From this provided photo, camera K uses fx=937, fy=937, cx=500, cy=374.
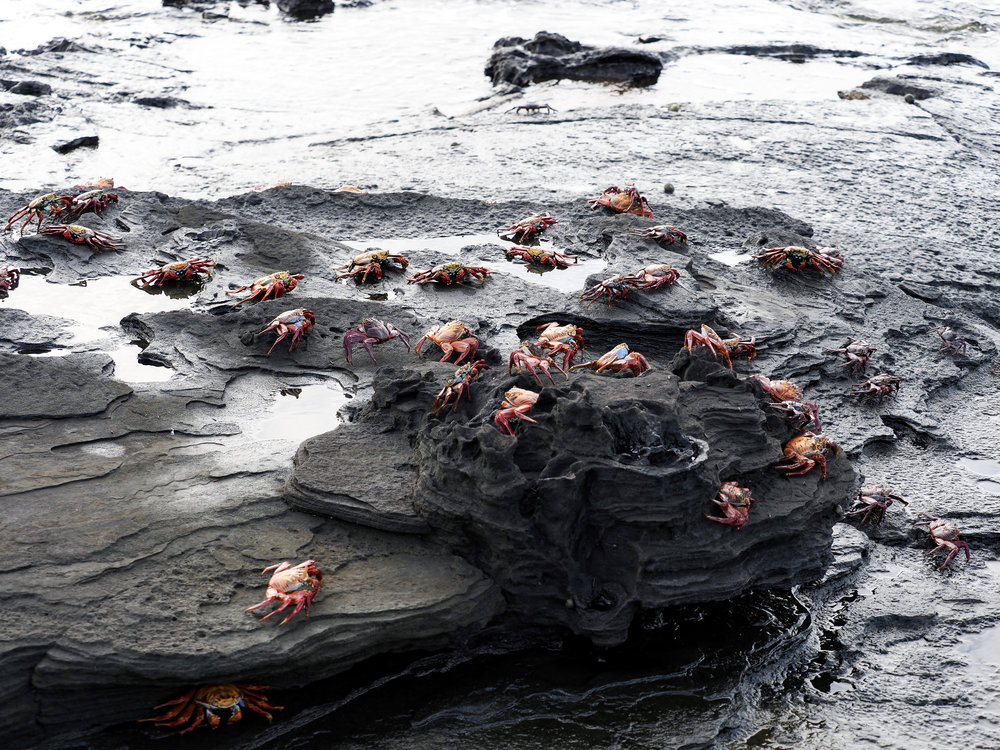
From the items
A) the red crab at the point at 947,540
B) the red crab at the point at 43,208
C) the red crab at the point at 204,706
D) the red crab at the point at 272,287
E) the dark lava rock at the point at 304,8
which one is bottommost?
the red crab at the point at 204,706

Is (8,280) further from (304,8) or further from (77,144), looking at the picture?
(304,8)

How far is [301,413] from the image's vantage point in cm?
609

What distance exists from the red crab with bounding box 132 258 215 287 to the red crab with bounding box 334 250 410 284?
118 centimetres

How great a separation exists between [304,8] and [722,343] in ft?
47.6

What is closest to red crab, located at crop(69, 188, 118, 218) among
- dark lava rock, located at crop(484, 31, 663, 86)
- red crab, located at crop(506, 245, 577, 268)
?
red crab, located at crop(506, 245, 577, 268)

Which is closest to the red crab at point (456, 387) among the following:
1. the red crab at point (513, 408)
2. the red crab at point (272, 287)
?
the red crab at point (513, 408)

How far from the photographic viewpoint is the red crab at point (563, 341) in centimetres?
632

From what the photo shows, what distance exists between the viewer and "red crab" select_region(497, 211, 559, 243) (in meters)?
8.99

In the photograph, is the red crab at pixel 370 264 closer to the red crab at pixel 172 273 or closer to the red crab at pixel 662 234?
the red crab at pixel 172 273

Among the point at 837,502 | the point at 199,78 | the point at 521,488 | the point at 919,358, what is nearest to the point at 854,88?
the point at 919,358

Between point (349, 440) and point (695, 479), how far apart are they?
Result: 1.95m

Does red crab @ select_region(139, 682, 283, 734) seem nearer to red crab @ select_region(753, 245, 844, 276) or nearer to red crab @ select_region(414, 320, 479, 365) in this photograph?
red crab @ select_region(414, 320, 479, 365)

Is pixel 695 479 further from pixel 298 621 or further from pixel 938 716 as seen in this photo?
pixel 298 621

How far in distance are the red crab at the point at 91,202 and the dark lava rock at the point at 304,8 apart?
10538mm
